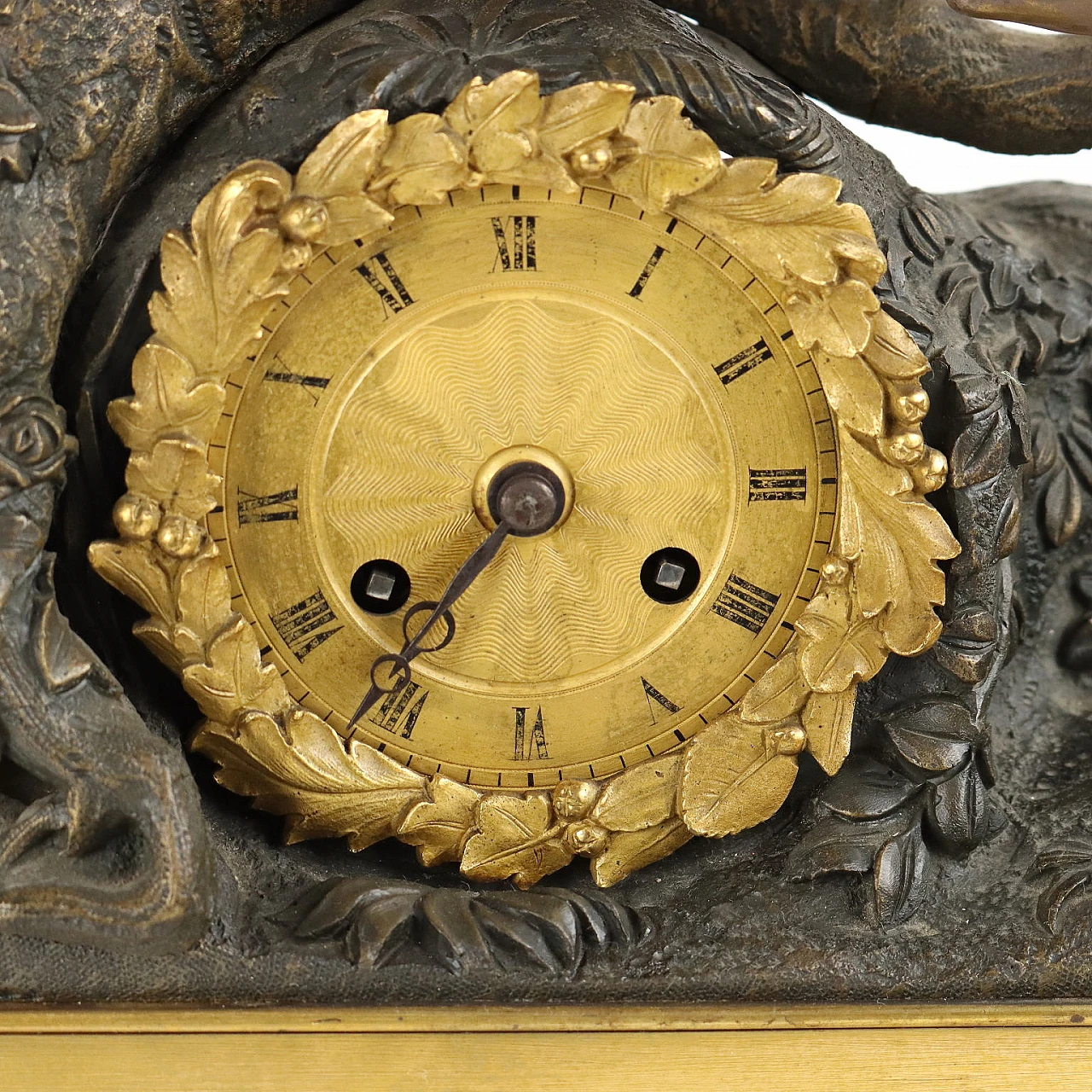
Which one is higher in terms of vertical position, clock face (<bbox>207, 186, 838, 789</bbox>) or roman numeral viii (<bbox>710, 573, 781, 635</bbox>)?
clock face (<bbox>207, 186, 838, 789</bbox>)

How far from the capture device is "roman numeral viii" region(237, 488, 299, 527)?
1.31 m

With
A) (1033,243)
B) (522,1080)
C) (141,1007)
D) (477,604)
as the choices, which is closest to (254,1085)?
(141,1007)

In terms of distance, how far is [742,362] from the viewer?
1.32 m

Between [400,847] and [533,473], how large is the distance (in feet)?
1.17

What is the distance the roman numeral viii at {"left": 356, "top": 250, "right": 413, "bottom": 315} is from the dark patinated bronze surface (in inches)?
4.0

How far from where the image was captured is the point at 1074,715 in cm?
159

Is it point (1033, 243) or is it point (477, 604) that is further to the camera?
point (1033, 243)

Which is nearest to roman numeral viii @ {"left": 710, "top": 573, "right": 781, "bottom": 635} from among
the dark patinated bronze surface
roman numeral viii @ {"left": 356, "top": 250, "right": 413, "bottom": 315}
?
the dark patinated bronze surface

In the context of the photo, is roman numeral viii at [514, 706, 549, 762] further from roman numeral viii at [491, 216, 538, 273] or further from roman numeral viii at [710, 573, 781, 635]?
roman numeral viii at [491, 216, 538, 273]

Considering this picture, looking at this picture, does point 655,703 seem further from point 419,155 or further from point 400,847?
point 419,155

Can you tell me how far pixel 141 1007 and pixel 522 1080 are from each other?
0.31m

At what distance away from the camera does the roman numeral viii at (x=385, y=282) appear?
4.23ft

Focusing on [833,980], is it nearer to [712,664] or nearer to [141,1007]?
[712,664]

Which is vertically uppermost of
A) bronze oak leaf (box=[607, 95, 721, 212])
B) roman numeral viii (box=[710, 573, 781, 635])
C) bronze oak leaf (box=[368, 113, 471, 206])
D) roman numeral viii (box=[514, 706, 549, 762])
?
bronze oak leaf (box=[368, 113, 471, 206])
